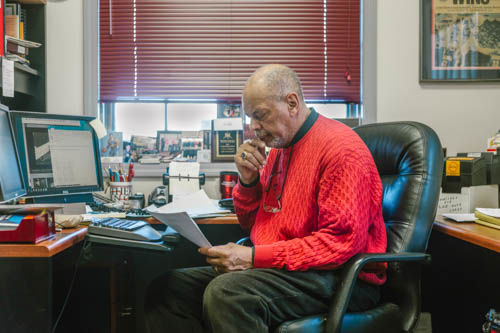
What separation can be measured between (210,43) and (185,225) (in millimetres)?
1487

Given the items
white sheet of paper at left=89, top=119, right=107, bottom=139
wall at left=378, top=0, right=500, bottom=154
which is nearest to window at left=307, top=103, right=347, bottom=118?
wall at left=378, top=0, right=500, bottom=154

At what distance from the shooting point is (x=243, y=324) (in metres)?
0.97

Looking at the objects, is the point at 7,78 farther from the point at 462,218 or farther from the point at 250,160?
the point at 462,218

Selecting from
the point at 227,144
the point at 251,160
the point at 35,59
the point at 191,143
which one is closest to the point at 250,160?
the point at 251,160

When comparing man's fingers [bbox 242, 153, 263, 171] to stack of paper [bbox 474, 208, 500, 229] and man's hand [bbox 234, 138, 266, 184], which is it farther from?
stack of paper [bbox 474, 208, 500, 229]

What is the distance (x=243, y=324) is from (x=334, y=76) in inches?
68.4

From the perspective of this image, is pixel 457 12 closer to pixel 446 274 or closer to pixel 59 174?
pixel 446 274

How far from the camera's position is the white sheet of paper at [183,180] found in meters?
1.95

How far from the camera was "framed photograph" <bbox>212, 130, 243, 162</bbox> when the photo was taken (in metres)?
2.26

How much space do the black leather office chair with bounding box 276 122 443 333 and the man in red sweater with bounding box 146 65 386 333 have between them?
0.17 ft

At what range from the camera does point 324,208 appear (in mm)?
1077

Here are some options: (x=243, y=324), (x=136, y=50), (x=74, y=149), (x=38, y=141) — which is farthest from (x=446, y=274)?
(x=136, y=50)

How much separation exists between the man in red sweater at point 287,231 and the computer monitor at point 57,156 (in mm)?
633

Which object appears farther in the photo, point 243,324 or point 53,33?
point 53,33
